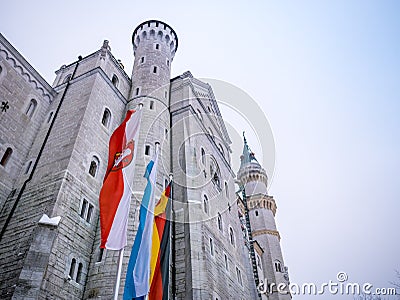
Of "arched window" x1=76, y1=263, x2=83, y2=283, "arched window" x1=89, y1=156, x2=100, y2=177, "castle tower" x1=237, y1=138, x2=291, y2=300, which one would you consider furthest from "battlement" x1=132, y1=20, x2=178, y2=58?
"arched window" x1=76, y1=263, x2=83, y2=283

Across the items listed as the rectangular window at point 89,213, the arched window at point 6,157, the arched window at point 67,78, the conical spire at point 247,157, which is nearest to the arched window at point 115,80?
the arched window at point 67,78

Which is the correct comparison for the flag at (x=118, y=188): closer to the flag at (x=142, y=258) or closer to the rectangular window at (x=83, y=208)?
the flag at (x=142, y=258)

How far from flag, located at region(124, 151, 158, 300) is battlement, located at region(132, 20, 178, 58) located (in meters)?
21.6

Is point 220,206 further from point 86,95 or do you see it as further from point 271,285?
point 271,285

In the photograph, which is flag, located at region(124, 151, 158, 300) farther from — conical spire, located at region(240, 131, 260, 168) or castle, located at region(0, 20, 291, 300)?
conical spire, located at region(240, 131, 260, 168)

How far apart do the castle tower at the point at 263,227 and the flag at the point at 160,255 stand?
878 inches

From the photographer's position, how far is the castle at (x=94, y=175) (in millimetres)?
12398

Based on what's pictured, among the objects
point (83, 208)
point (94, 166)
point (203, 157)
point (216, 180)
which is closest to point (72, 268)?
point (83, 208)

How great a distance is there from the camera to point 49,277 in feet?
36.7

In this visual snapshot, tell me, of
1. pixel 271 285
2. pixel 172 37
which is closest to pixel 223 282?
pixel 271 285

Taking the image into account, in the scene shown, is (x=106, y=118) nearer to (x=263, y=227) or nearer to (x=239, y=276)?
(x=239, y=276)

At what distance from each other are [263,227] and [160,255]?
98.7 ft

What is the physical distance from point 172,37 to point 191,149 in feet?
46.9

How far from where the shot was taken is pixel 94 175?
16406 mm
